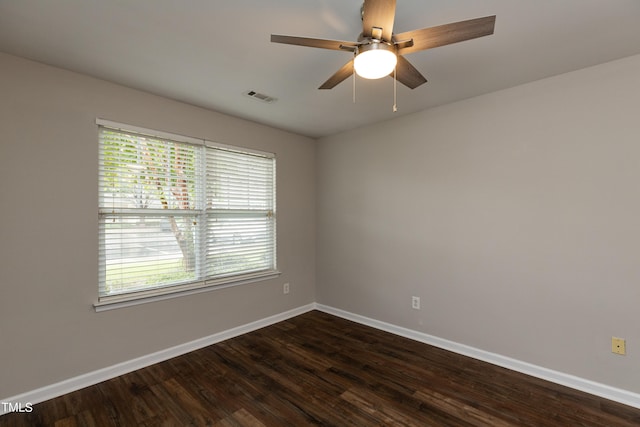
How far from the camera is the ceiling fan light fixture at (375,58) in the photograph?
1.46 m

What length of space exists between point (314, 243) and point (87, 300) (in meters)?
2.63

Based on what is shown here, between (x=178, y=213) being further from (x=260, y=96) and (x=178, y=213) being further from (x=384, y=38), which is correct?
(x=384, y=38)

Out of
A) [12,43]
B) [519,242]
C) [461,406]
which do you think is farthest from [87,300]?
[519,242]

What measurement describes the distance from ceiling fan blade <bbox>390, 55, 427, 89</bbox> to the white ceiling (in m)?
0.27

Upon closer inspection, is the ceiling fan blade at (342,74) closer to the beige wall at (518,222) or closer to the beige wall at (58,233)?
the beige wall at (518,222)

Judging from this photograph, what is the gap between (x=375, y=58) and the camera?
1476mm

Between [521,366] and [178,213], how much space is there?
134 inches

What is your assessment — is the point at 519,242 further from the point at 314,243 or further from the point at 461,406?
the point at 314,243

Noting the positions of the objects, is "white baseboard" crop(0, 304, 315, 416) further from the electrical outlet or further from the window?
the electrical outlet

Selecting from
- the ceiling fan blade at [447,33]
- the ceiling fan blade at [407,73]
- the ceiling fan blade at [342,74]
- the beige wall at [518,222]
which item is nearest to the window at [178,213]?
the beige wall at [518,222]

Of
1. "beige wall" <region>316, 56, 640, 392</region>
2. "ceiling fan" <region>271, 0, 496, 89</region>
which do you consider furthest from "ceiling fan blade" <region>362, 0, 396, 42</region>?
"beige wall" <region>316, 56, 640, 392</region>

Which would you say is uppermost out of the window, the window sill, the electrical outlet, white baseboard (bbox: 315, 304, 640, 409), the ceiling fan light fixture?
the ceiling fan light fixture

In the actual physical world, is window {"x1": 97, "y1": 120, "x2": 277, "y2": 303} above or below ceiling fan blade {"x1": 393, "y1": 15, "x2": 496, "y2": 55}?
below

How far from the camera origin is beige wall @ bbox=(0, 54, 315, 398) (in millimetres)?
2107
